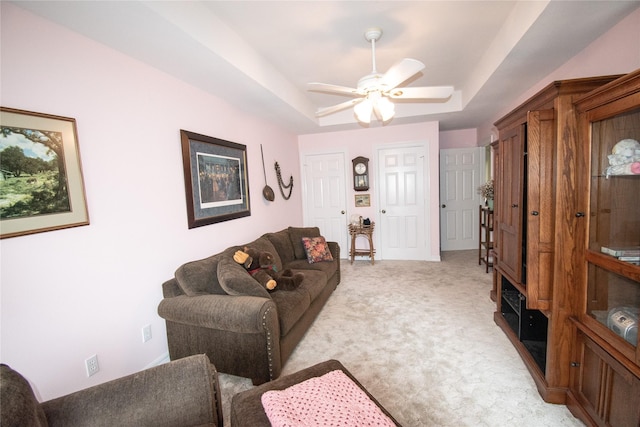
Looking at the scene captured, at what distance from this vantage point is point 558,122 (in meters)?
1.50

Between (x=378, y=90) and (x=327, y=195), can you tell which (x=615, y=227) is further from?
(x=327, y=195)

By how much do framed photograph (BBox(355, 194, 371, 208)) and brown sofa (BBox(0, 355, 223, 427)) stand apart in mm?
4018

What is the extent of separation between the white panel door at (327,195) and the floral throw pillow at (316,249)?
1.47 m

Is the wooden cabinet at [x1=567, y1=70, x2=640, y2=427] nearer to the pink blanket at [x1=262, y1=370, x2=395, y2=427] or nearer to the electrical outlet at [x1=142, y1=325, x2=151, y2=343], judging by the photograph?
the pink blanket at [x1=262, y1=370, x2=395, y2=427]

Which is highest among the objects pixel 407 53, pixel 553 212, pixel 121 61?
pixel 407 53

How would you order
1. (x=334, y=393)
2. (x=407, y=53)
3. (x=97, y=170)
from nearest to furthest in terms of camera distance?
1. (x=334, y=393)
2. (x=97, y=170)
3. (x=407, y=53)

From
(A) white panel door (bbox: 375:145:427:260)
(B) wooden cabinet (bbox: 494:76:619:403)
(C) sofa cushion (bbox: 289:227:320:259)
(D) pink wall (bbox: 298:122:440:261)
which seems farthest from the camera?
(A) white panel door (bbox: 375:145:427:260)

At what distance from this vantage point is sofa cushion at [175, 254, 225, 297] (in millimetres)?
2062

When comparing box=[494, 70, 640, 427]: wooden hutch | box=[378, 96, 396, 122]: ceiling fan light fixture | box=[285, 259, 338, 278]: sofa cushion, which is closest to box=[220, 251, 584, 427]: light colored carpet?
box=[494, 70, 640, 427]: wooden hutch

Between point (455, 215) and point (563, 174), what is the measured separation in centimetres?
397

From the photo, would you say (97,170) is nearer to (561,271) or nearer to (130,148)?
(130,148)

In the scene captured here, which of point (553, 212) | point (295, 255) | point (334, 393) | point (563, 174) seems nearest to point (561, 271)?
point (553, 212)

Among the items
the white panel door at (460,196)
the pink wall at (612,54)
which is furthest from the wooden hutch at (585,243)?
the white panel door at (460,196)

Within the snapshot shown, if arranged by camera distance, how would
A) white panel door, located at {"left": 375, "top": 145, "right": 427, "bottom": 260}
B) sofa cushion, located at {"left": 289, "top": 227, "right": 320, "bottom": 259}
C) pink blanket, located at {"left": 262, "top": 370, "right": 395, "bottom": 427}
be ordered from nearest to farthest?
pink blanket, located at {"left": 262, "top": 370, "right": 395, "bottom": 427} < sofa cushion, located at {"left": 289, "top": 227, "right": 320, "bottom": 259} < white panel door, located at {"left": 375, "top": 145, "right": 427, "bottom": 260}
